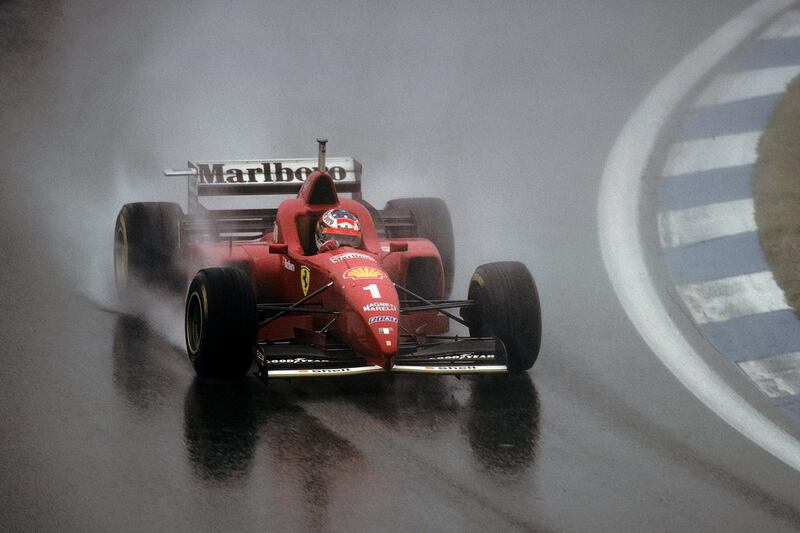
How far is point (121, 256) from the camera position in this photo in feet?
36.6

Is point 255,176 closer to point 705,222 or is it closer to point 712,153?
point 705,222

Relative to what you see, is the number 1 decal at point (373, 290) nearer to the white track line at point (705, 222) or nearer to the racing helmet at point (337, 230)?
the racing helmet at point (337, 230)

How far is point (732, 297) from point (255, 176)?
161 inches

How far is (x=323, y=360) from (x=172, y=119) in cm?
942

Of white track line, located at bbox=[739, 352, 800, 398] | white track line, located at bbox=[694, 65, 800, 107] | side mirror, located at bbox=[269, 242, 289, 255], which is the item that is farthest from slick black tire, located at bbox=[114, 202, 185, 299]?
white track line, located at bbox=[694, 65, 800, 107]

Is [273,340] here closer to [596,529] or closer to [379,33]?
[596,529]

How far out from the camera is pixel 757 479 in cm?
700

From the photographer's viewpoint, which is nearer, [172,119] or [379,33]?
[172,119]

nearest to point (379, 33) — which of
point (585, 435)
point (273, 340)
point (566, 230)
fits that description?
point (566, 230)

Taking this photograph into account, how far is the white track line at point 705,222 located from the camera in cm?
1170

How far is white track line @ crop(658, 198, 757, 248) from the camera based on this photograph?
11703 mm

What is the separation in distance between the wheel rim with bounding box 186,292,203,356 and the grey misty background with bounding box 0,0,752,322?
2.76 m

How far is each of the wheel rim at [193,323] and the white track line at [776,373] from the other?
3581mm

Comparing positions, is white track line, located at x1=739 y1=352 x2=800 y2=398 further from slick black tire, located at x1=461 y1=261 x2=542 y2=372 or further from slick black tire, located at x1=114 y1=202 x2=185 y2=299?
slick black tire, located at x1=114 y1=202 x2=185 y2=299
